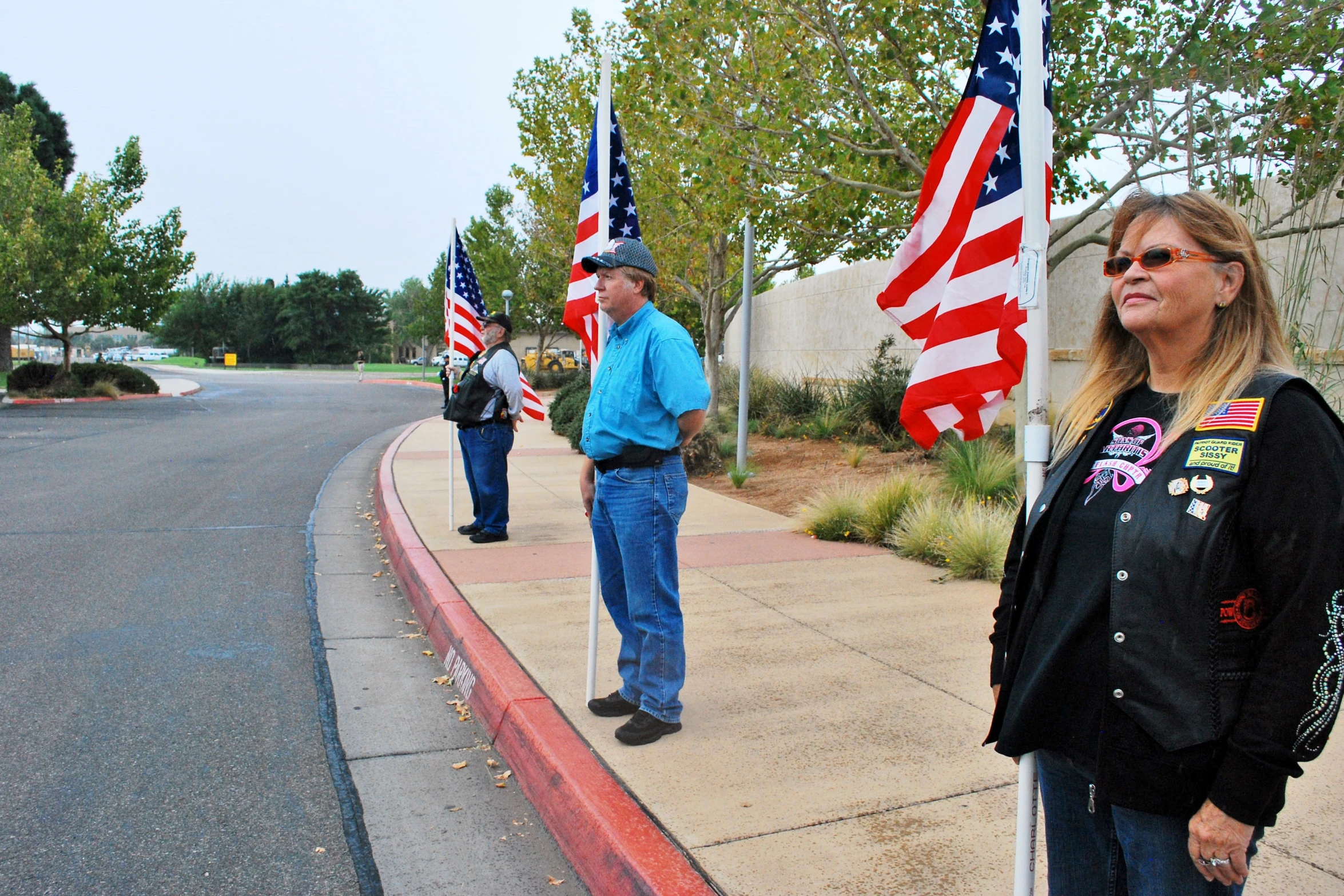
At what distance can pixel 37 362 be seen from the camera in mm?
30328

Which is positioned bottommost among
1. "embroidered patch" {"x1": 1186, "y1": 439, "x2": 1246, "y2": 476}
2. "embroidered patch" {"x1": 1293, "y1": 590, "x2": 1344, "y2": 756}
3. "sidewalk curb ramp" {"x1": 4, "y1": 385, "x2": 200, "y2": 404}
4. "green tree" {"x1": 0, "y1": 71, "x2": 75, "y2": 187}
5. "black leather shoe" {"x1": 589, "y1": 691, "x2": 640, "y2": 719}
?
"black leather shoe" {"x1": 589, "y1": 691, "x2": 640, "y2": 719}

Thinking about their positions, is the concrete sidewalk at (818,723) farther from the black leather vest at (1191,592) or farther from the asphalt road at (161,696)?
the black leather vest at (1191,592)

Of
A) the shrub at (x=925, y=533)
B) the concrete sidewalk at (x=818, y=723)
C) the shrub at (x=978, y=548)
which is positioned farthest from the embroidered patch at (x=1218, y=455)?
the shrub at (x=925, y=533)

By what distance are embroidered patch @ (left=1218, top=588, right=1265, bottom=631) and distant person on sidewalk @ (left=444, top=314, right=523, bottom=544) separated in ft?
23.4

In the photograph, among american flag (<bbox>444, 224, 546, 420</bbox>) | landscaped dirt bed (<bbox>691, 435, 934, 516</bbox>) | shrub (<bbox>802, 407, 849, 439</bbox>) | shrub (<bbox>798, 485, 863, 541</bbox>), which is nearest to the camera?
shrub (<bbox>798, 485, 863, 541</bbox>)

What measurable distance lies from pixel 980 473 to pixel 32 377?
2959 centimetres

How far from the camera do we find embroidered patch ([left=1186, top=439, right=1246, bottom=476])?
181cm

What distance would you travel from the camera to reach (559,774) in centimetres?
396

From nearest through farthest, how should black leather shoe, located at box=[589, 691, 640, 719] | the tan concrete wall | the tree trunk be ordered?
1. black leather shoe, located at box=[589, 691, 640, 719]
2. the tan concrete wall
3. the tree trunk

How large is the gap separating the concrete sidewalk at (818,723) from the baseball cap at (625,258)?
77.4 inches

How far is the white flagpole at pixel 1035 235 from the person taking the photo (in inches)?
105

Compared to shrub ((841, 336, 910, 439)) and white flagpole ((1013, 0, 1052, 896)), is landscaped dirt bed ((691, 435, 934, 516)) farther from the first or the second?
white flagpole ((1013, 0, 1052, 896))

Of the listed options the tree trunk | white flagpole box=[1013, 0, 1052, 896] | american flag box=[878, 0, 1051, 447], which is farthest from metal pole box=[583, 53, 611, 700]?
the tree trunk

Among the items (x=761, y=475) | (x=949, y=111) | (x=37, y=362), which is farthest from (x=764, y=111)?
(x=37, y=362)
